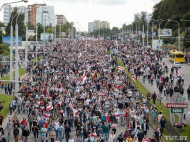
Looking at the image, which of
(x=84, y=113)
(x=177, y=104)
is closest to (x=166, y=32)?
(x=177, y=104)

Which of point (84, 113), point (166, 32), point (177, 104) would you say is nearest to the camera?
point (84, 113)

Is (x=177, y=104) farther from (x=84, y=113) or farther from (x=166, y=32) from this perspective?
(x=166, y=32)

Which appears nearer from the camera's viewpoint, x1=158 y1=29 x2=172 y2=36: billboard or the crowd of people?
the crowd of people

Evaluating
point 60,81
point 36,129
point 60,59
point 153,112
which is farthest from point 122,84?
point 60,59

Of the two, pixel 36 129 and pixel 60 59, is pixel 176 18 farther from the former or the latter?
pixel 36 129

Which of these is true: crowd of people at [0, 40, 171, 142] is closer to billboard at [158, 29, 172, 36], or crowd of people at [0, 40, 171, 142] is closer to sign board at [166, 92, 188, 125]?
sign board at [166, 92, 188, 125]

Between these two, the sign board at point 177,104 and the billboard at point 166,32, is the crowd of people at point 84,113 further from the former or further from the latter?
the billboard at point 166,32

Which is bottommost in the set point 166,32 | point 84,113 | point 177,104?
point 84,113

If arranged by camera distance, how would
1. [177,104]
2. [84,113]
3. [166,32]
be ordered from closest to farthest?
[84,113] → [177,104] → [166,32]

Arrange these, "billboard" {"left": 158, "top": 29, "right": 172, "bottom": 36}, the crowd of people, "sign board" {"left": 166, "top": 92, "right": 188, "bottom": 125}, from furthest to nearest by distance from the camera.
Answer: "billboard" {"left": 158, "top": 29, "right": 172, "bottom": 36} → "sign board" {"left": 166, "top": 92, "right": 188, "bottom": 125} → the crowd of people

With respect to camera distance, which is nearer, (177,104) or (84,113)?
(84,113)

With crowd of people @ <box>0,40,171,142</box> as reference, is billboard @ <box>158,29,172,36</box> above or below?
above

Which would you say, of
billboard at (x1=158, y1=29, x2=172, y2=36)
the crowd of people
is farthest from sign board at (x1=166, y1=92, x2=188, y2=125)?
billboard at (x1=158, y1=29, x2=172, y2=36)

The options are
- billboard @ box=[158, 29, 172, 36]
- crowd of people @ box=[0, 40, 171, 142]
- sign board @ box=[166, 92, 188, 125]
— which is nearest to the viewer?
crowd of people @ box=[0, 40, 171, 142]
